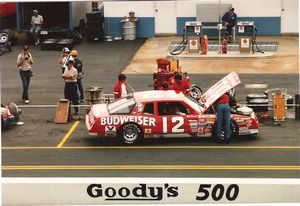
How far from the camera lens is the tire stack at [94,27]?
110 feet

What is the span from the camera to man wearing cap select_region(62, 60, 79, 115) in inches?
774

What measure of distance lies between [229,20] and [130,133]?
616 inches

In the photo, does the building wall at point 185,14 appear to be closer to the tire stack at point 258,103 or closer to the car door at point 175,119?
the tire stack at point 258,103

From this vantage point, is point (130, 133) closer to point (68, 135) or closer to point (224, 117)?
point (68, 135)

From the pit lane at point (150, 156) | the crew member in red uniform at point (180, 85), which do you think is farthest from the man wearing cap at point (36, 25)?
the crew member in red uniform at point (180, 85)

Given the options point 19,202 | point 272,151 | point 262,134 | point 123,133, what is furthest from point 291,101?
point 19,202

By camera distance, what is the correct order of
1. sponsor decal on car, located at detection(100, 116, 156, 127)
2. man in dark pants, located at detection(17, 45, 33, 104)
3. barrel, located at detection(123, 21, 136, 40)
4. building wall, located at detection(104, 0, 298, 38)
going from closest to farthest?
sponsor decal on car, located at detection(100, 116, 156, 127) → man in dark pants, located at detection(17, 45, 33, 104) → building wall, located at detection(104, 0, 298, 38) → barrel, located at detection(123, 21, 136, 40)

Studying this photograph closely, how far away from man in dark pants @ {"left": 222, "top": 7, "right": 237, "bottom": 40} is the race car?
14688 mm

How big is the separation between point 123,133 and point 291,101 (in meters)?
5.37

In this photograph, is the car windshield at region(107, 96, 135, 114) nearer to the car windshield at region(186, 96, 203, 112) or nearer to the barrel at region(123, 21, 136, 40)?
the car windshield at region(186, 96, 203, 112)

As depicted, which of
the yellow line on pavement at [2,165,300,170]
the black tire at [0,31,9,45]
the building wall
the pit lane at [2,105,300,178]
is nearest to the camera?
the pit lane at [2,105,300,178]

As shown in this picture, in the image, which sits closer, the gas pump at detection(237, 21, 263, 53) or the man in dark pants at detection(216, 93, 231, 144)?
the man in dark pants at detection(216, 93, 231, 144)

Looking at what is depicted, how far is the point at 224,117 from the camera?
16797 millimetres

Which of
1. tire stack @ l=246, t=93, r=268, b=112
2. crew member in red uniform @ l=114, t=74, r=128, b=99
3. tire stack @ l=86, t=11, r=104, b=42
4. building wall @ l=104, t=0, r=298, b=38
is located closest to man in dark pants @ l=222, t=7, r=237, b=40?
building wall @ l=104, t=0, r=298, b=38
